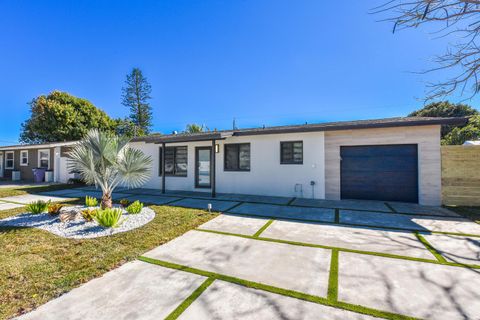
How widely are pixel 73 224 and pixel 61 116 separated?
22.3 metres

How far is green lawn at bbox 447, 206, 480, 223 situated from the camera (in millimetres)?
5388

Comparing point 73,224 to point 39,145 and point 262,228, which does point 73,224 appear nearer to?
point 262,228

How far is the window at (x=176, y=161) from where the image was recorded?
10031mm

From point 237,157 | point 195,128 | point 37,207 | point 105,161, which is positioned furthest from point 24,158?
point 195,128

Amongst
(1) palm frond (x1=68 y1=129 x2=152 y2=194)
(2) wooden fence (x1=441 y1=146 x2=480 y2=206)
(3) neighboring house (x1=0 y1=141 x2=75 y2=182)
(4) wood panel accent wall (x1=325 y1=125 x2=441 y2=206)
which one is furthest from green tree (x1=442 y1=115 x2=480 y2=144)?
(3) neighboring house (x1=0 y1=141 x2=75 y2=182)

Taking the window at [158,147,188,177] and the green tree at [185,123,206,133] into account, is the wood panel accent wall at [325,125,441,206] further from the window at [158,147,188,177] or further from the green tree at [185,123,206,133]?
the green tree at [185,123,206,133]

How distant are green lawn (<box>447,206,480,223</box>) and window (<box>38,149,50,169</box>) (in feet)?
73.2

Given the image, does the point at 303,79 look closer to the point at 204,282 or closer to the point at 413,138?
the point at 413,138

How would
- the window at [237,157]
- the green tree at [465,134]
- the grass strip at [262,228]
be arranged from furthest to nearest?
the green tree at [465,134]
the window at [237,157]
the grass strip at [262,228]

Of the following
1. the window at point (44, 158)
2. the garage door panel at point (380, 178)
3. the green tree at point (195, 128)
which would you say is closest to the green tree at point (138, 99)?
the green tree at point (195, 128)

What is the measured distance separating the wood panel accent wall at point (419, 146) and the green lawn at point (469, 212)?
46 cm

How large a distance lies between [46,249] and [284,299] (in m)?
4.10

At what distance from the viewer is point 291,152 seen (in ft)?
27.1

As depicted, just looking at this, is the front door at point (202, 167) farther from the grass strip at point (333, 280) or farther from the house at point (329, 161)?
the grass strip at point (333, 280)
